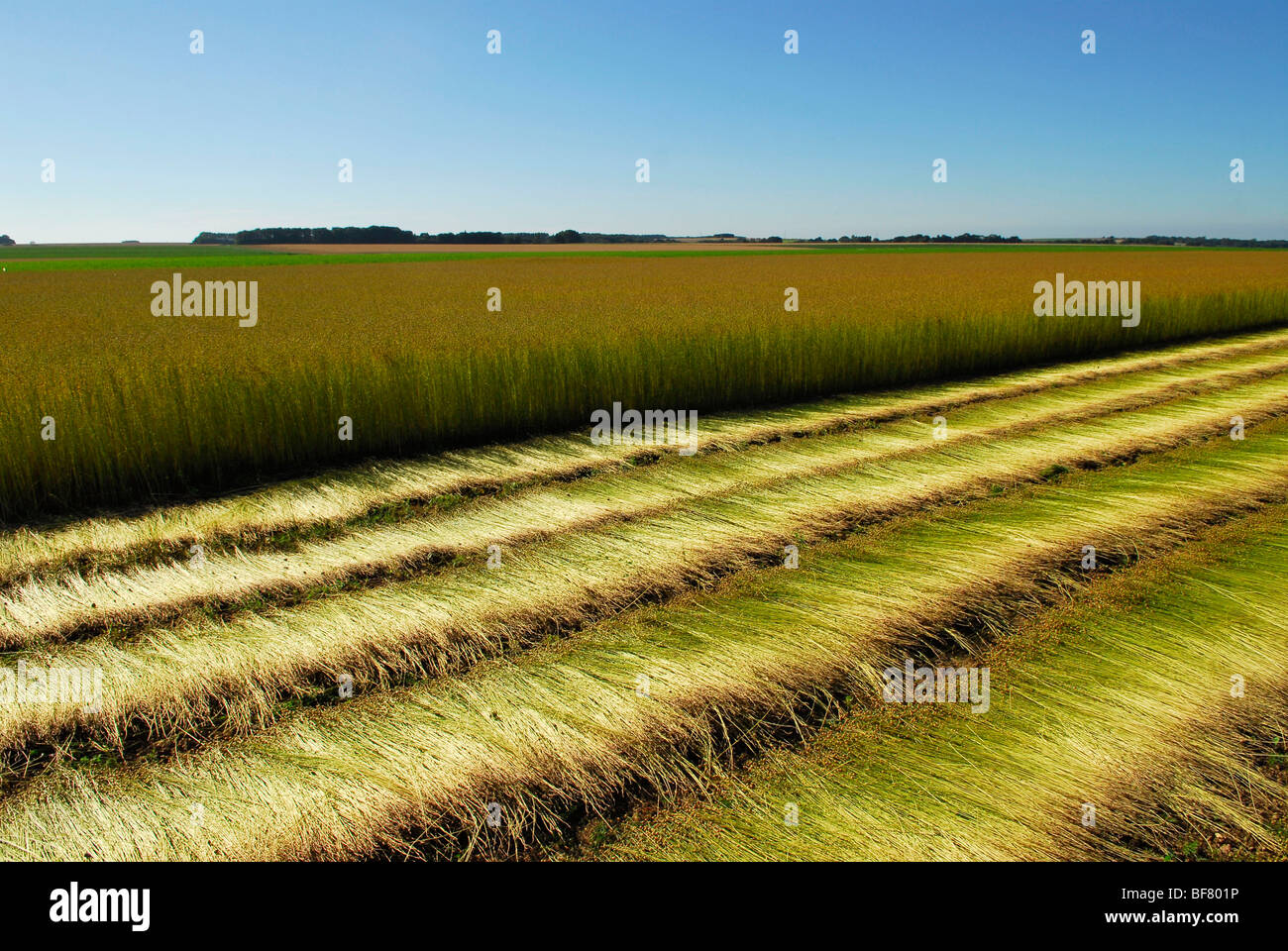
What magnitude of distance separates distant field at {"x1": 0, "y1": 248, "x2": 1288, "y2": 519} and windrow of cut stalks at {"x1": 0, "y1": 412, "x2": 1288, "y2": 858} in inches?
116

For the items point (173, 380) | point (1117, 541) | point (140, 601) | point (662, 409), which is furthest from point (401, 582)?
point (662, 409)

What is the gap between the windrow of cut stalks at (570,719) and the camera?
8.34ft

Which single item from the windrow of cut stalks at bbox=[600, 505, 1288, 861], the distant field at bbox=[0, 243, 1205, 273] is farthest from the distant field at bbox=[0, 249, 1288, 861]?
the distant field at bbox=[0, 243, 1205, 273]

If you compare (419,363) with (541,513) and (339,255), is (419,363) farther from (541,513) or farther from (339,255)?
(339,255)

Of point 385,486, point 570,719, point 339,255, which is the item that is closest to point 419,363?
point 385,486

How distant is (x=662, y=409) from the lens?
28.5 feet

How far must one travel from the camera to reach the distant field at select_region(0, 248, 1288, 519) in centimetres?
579

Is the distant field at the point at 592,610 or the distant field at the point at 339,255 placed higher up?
the distant field at the point at 339,255

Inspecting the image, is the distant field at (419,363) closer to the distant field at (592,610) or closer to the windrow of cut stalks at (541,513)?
the distant field at (592,610)

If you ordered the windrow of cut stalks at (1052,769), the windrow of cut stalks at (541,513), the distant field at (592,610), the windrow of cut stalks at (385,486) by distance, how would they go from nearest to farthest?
the windrow of cut stalks at (1052,769)
the distant field at (592,610)
the windrow of cut stalks at (541,513)
the windrow of cut stalks at (385,486)

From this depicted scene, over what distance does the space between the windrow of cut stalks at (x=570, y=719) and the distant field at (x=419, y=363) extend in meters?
2.94

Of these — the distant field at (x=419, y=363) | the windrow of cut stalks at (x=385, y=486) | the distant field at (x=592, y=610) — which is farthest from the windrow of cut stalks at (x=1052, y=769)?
the distant field at (x=419, y=363)

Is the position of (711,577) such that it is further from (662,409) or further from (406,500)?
(662,409)

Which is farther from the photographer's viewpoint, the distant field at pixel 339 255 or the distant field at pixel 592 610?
the distant field at pixel 339 255
